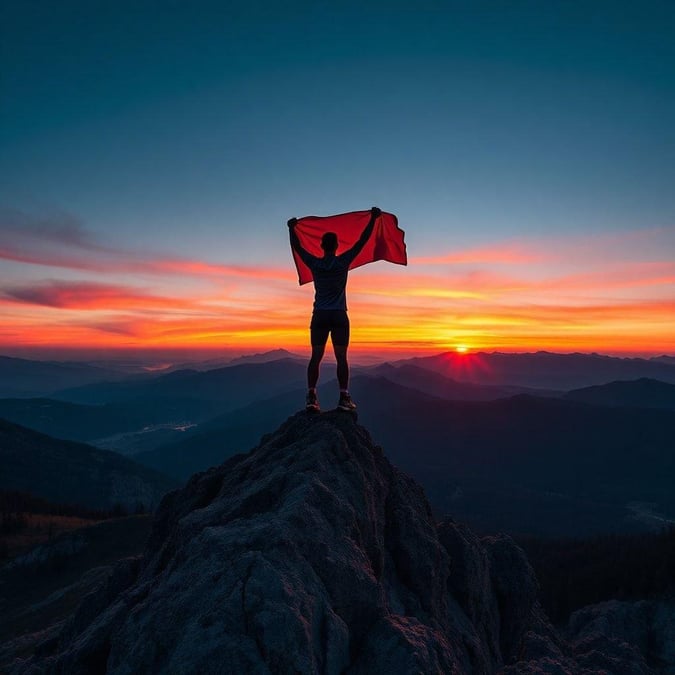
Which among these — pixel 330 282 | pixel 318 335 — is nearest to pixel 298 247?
pixel 330 282

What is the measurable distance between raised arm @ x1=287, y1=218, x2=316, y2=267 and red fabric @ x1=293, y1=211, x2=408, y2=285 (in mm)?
1631

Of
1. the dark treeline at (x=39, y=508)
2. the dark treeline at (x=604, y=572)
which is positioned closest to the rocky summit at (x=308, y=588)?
the dark treeline at (x=604, y=572)

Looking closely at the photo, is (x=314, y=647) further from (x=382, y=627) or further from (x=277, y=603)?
(x=382, y=627)

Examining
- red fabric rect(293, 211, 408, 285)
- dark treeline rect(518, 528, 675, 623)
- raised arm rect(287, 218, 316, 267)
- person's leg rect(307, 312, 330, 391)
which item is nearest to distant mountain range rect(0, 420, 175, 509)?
dark treeline rect(518, 528, 675, 623)

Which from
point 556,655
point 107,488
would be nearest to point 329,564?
point 556,655

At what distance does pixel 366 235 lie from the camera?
13.8 metres

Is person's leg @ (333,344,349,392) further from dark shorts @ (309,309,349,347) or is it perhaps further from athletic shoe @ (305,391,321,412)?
athletic shoe @ (305,391,321,412)

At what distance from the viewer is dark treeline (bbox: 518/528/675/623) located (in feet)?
211

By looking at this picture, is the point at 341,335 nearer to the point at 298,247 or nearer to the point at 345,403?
the point at 345,403

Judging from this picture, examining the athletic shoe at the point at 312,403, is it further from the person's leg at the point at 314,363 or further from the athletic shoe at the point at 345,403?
the athletic shoe at the point at 345,403

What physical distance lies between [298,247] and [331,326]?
8.63 feet

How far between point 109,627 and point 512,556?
54.1 feet

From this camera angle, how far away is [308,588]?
7855mm

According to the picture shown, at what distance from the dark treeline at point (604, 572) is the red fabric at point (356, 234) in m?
49.7
